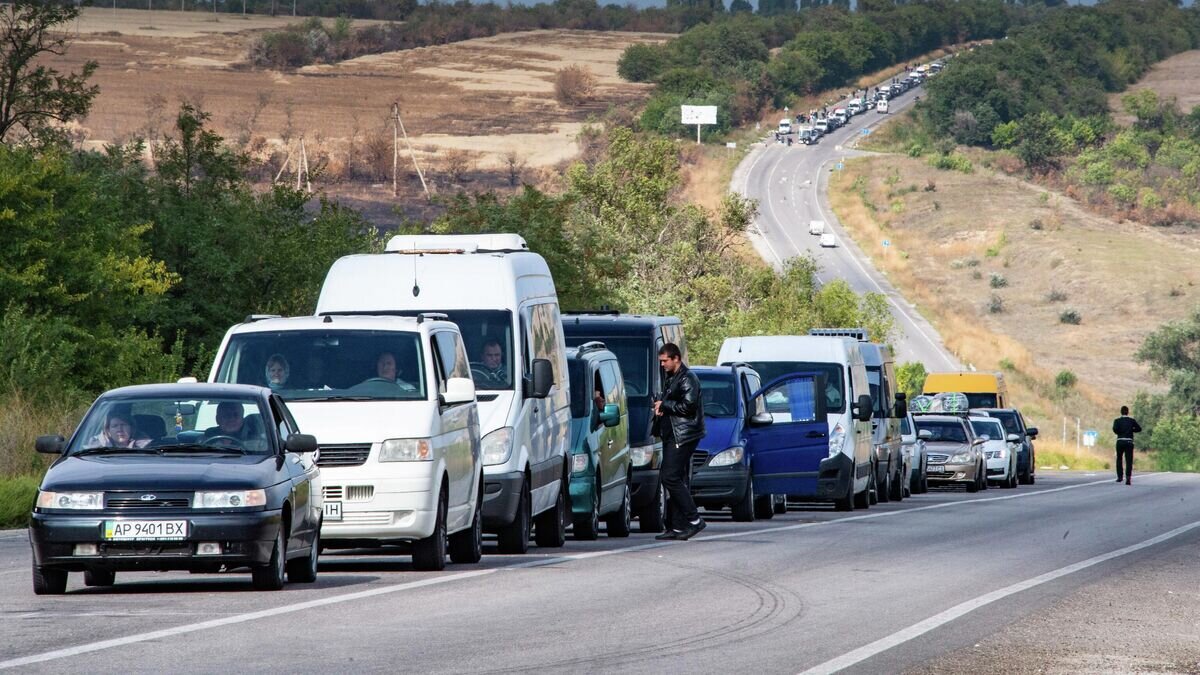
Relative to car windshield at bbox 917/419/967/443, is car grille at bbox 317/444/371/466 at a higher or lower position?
higher

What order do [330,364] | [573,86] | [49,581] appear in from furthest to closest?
[573,86]
[330,364]
[49,581]

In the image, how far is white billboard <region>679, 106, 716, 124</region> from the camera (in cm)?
18000

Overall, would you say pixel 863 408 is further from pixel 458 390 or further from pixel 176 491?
pixel 176 491

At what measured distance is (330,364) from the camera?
16.4 meters

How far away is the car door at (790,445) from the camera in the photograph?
2681 cm

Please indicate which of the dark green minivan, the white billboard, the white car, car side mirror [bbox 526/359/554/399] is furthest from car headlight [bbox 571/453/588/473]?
the white billboard

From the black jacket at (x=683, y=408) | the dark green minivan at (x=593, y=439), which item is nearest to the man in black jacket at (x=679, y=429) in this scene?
the black jacket at (x=683, y=408)

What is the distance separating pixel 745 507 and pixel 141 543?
1344 cm

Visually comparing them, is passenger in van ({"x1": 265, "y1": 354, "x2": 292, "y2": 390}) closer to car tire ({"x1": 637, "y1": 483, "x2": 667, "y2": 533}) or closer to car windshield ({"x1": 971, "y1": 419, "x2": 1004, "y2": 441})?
car tire ({"x1": 637, "y1": 483, "x2": 667, "y2": 533})

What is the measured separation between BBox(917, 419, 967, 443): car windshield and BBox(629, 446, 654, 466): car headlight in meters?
20.4

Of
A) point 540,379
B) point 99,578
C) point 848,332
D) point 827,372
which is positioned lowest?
point 99,578

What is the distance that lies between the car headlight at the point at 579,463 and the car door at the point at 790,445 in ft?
20.8

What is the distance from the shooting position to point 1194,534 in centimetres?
2477

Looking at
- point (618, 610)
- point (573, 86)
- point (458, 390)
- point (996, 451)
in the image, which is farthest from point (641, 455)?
point (573, 86)
